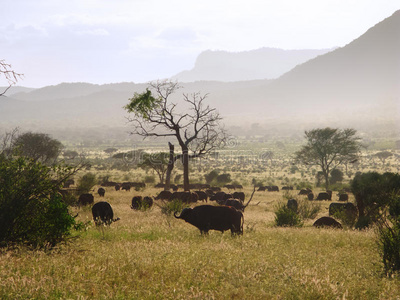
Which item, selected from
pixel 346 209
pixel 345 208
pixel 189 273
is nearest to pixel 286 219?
pixel 346 209

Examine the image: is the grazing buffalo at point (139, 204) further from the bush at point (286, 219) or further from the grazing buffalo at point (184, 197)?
the bush at point (286, 219)

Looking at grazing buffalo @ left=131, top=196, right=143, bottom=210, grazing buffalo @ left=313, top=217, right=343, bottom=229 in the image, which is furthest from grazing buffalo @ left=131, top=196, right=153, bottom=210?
grazing buffalo @ left=313, top=217, right=343, bottom=229

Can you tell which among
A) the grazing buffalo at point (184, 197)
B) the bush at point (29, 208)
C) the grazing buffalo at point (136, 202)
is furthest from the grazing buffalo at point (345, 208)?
the bush at point (29, 208)

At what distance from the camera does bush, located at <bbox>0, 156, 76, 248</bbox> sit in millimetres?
7402

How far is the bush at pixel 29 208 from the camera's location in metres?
7.40

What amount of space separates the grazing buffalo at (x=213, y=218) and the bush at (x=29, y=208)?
4201 millimetres

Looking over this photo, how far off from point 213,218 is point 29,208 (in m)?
5.58

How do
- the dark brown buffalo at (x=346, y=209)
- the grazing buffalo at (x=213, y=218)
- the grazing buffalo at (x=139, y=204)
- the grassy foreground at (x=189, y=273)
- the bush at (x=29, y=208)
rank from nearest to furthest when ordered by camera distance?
the grassy foreground at (x=189, y=273)
the bush at (x=29, y=208)
the grazing buffalo at (x=213, y=218)
the dark brown buffalo at (x=346, y=209)
the grazing buffalo at (x=139, y=204)

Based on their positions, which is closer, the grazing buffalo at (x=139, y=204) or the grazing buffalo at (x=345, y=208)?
the grazing buffalo at (x=345, y=208)

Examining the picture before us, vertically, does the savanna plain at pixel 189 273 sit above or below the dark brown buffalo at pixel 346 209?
above

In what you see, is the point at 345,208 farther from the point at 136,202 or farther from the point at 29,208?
the point at 29,208

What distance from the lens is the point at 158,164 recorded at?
45.2 m

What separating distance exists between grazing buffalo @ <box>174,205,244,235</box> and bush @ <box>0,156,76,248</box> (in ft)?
13.8

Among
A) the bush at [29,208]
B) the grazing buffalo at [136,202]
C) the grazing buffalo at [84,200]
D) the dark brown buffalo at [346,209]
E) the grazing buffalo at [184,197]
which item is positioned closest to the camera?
the bush at [29,208]
